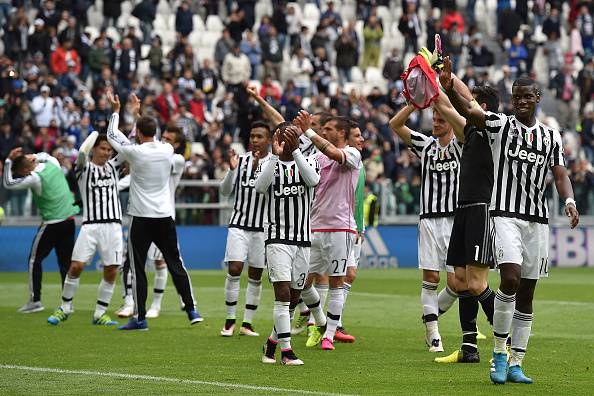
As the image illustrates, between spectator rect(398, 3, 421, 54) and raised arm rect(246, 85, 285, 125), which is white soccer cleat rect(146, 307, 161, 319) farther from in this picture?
spectator rect(398, 3, 421, 54)

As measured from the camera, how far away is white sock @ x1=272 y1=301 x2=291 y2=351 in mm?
10664

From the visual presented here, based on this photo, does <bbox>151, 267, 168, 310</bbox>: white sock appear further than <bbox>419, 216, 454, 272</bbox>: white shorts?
Yes

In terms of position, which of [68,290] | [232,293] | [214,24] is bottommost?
[68,290]

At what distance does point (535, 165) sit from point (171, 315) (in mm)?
7774

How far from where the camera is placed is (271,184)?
1120 centimetres

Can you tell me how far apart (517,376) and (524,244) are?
100 centimetres

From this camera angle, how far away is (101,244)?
600 inches

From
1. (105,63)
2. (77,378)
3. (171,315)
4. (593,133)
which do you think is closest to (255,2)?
(105,63)

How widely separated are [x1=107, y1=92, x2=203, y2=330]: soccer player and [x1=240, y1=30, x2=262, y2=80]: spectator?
56.4 ft

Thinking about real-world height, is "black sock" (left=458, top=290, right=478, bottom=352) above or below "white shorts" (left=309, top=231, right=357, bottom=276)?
below

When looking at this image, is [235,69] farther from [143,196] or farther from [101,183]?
[143,196]

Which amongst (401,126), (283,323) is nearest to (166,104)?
(401,126)

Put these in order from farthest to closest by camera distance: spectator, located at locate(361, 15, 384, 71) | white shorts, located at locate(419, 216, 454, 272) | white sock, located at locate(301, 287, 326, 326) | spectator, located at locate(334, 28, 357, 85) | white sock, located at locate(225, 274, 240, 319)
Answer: spectator, located at locate(361, 15, 384, 71), spectator, located at locate(334, 28, 357, 85), white sock, located at locate(225, 274, 240, 319), white sock, located at locate(301, 287, 326, 326), white shorts, located at locate(419, 216, 454, 272)

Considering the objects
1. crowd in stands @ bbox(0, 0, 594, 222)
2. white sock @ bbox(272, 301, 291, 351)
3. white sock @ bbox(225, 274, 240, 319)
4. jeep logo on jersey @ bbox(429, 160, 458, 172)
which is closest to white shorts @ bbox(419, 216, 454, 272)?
jeep logo on jersey @ bbox(429, 160, 458, 172)
